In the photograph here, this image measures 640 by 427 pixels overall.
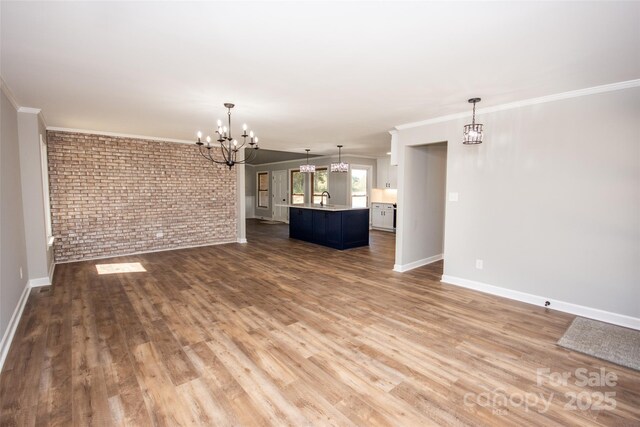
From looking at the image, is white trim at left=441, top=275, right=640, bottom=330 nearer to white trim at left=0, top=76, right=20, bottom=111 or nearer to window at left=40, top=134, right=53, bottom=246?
white trim at left=0, top=76, right=20, bottom=111

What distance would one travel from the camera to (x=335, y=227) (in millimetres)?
6832

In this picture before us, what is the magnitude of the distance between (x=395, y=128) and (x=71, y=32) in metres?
4.17

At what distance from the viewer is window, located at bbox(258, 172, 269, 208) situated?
1314 centimetres

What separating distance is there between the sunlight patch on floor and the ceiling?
8.04 ft

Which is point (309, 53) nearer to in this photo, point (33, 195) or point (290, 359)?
point (290, 359)

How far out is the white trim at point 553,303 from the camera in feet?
10.2

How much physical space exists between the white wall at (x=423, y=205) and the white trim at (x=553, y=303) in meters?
0.82

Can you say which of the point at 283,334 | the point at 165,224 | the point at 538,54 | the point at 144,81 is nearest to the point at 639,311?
the point at 538,54

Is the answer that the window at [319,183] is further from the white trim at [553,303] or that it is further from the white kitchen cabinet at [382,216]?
the white trim at [553,303]

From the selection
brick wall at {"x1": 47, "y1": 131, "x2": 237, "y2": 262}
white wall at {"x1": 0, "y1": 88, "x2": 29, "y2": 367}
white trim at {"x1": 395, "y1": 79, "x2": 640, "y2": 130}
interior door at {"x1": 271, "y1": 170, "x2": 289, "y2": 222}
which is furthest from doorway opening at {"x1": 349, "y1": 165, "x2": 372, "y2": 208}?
white wall at {"x1": 0, "y1": 88, "x2": 29, "y2": 367}

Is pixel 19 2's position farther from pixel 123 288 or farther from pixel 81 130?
pixel 81 130

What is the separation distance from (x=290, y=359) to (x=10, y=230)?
3.19 m

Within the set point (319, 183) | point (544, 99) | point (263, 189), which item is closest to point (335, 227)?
point (544, 99)

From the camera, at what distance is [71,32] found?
207 centimetres
